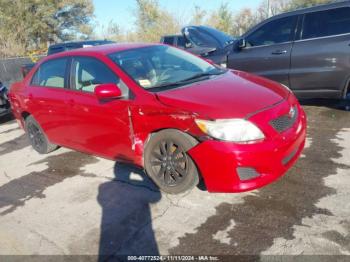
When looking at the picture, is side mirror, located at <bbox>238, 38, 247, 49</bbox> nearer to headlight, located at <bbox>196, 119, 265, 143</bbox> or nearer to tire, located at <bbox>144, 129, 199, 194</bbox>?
tire, located at <bbox>144, 129, 199, 194</bbox>

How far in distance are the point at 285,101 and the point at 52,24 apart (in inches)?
1233

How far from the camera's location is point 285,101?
11.5ft

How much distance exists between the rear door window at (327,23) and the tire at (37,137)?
14.9 ft

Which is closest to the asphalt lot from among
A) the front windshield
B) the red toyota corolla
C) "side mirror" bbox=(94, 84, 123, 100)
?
the red toyota corolla

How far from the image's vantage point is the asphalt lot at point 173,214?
282 centimetres

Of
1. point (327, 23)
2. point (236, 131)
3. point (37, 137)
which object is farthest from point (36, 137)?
point (327, 23)

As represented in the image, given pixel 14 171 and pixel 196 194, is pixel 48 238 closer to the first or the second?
pixel 196 194

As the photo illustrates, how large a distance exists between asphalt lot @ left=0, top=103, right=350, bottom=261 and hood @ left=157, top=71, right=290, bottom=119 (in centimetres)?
92

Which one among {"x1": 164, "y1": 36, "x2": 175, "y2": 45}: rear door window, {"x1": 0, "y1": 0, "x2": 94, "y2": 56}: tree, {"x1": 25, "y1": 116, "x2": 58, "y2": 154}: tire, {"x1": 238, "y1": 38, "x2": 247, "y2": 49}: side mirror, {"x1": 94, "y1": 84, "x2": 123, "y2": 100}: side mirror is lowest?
{"x1": 25, "y1": 116, "x2": 58, "y2": 154}: tire

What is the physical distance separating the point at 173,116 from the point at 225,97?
56 centimetres

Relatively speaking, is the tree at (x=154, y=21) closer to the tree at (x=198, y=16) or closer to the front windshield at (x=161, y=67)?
the tree at (x=198, y=16)

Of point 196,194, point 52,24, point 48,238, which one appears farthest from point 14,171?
point 52,24

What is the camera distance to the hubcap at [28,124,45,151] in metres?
5.44

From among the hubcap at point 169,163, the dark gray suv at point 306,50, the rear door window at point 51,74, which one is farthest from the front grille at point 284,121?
the rear door window at point 51,74
